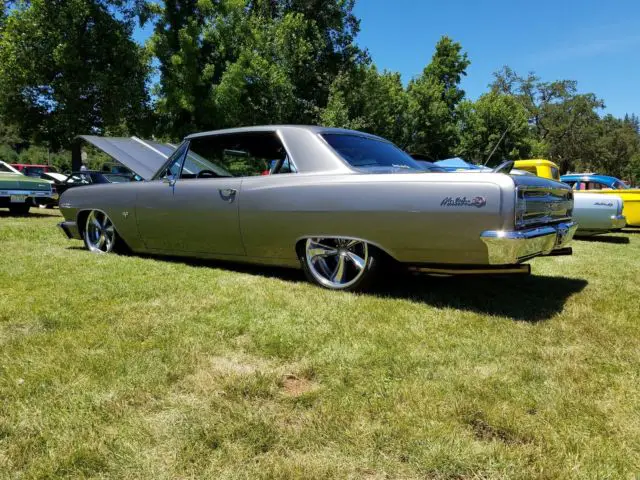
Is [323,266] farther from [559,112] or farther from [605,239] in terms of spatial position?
[559,112]

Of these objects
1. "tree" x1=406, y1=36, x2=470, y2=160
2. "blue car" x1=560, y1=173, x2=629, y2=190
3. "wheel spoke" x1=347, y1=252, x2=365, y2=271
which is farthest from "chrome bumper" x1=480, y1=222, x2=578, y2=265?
"tree" x1=406, y1=36, x2=470, y2=160

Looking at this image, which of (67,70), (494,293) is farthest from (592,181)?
(67,70)

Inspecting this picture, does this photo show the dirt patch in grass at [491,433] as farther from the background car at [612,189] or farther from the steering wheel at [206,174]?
the background car at [612,189]

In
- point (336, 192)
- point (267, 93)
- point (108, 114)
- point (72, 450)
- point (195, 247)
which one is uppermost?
point (267, 93)

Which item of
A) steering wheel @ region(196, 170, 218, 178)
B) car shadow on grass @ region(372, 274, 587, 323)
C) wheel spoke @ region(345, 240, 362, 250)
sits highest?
steering wheel @ region(196, 170, 218, 178)

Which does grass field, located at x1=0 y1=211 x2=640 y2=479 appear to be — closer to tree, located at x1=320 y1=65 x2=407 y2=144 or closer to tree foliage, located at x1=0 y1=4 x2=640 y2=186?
tree foliage, located at x1=0 y1=4 x2=640 y2=186

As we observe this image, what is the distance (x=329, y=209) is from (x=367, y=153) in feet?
2.40

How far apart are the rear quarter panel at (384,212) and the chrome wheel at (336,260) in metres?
0.14

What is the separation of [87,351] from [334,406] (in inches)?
53.9

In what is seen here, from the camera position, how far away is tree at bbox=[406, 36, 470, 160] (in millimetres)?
28984

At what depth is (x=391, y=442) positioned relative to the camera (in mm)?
1761

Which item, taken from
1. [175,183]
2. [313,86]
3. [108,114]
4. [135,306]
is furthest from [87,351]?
[313,86]

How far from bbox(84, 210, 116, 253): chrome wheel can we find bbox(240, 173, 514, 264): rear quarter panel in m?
2.19

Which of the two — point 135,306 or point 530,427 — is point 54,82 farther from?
point 530,427
